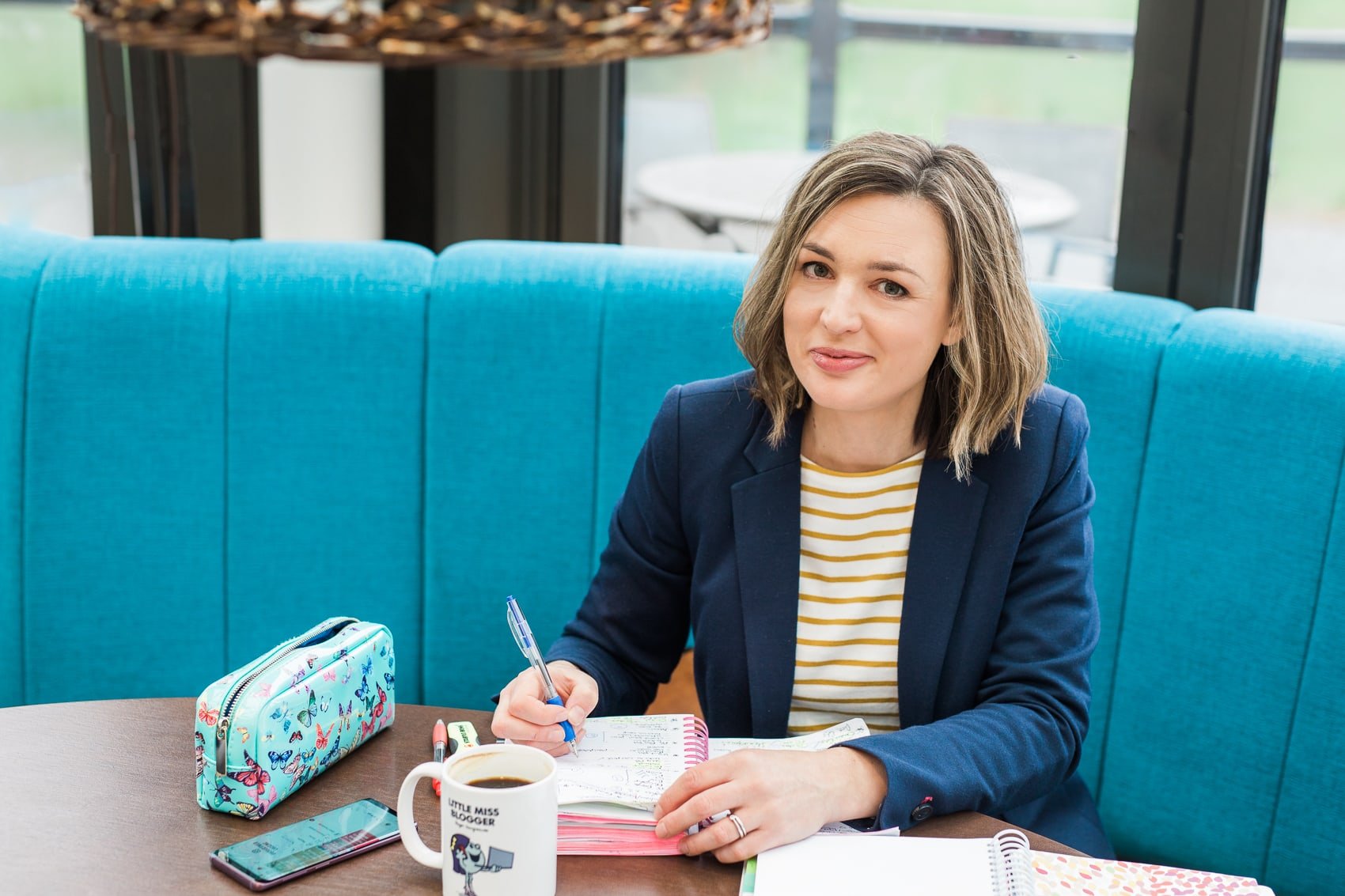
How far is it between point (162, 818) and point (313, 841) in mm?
133

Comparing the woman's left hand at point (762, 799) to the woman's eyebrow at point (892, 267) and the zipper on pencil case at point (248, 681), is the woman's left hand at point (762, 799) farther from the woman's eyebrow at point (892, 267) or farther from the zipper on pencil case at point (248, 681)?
the woman's eyebrow at point (892, 267)

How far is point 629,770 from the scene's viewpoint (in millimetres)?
1104

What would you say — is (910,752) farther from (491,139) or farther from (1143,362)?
(491,139)

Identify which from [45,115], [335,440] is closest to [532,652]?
[335,440]

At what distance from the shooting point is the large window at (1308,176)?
5.93 feet

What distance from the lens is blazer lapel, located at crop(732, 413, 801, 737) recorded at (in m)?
1.40

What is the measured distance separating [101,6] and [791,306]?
2.47 feet

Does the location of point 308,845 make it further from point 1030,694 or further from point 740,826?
point 1030,694

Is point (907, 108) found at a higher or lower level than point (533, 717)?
higher

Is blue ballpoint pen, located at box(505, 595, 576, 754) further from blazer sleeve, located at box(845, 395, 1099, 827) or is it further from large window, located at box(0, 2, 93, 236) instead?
large window, located at box(0, 2, 93, 236)

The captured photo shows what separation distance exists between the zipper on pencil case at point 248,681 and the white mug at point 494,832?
19 cm

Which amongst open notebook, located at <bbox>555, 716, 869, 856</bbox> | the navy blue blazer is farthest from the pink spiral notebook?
the navy blue blazer

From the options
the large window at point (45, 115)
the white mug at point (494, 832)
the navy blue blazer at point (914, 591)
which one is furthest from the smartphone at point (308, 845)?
the large window at point (45, 115)

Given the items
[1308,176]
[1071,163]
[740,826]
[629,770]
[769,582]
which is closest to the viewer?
[740,826]
